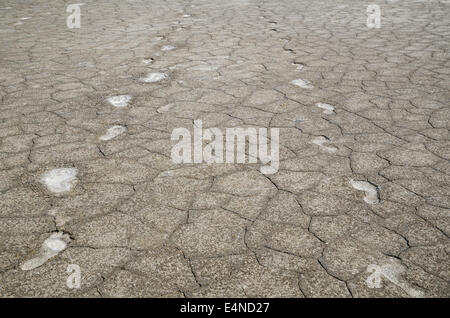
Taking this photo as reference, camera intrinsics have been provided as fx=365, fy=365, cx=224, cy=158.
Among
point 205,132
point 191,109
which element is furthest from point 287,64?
point 205,132

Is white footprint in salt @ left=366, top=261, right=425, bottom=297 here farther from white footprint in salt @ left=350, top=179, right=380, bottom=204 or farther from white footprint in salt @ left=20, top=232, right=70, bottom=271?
white footprint in salt @ left=20, top=232, right=70, bottom=271

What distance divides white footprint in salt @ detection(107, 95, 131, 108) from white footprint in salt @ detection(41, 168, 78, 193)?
1.03 metres

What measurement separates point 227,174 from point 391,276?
1.10m

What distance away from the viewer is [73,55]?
178 inches

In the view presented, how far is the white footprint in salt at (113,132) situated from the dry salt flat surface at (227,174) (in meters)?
0.02

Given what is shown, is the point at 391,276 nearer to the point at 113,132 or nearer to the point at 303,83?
the point at 113,132

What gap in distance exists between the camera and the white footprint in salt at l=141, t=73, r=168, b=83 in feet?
12.3

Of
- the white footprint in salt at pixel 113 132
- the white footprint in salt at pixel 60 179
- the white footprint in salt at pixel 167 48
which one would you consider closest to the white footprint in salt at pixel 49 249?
the white footprint in salt at pixel 60 179

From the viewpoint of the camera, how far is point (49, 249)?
174cm

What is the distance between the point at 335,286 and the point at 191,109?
201 cm

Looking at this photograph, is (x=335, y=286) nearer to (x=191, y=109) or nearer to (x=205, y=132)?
(x=205, y=132)

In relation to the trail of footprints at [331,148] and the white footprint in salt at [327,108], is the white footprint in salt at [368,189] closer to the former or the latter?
the trail of footprints at [331,148]

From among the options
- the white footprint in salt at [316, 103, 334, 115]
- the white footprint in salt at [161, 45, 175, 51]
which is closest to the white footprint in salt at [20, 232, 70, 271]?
the white footprint in salt at [316, 103, 334, 115]

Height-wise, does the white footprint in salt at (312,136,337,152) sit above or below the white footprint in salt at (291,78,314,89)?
below
